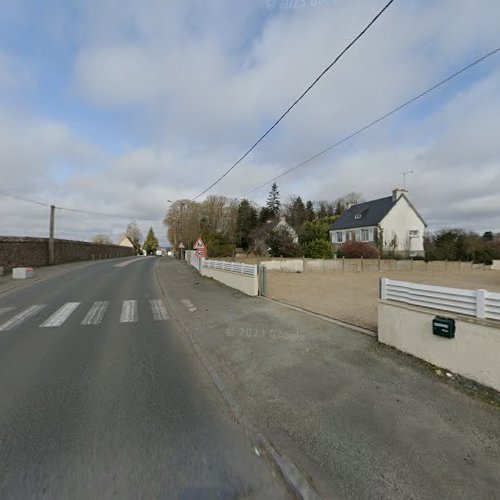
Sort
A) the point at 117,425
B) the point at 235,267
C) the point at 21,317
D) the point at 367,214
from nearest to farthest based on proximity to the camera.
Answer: the point at 117,425
the point at 21,317
the point at 235,267
the point at 367,214

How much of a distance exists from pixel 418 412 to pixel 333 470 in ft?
4.68

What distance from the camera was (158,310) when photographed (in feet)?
30.2

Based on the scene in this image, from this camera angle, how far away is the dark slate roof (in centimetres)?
3990

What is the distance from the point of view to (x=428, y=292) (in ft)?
15.4

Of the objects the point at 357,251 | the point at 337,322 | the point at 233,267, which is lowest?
the point at 337,322

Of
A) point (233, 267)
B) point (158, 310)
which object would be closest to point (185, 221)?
point (233, 267)

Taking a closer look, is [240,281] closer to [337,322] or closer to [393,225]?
[337,322]

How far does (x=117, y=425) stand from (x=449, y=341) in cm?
436

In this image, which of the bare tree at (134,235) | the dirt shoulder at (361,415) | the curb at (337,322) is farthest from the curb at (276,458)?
the bare tree at (134,235)

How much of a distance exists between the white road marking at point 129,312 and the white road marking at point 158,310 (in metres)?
0.53

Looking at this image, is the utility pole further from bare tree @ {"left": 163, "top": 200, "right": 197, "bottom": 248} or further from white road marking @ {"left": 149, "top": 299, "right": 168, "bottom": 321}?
white road marking @ {"left": 149, "top": 299, "right": 168, "bottom": 321}

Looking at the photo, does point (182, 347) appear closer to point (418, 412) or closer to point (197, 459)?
point (197, 459)

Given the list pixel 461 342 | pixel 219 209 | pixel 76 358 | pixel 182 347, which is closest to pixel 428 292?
pixel 461 342

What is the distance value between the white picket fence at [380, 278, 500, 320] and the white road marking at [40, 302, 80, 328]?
24.9 ft
